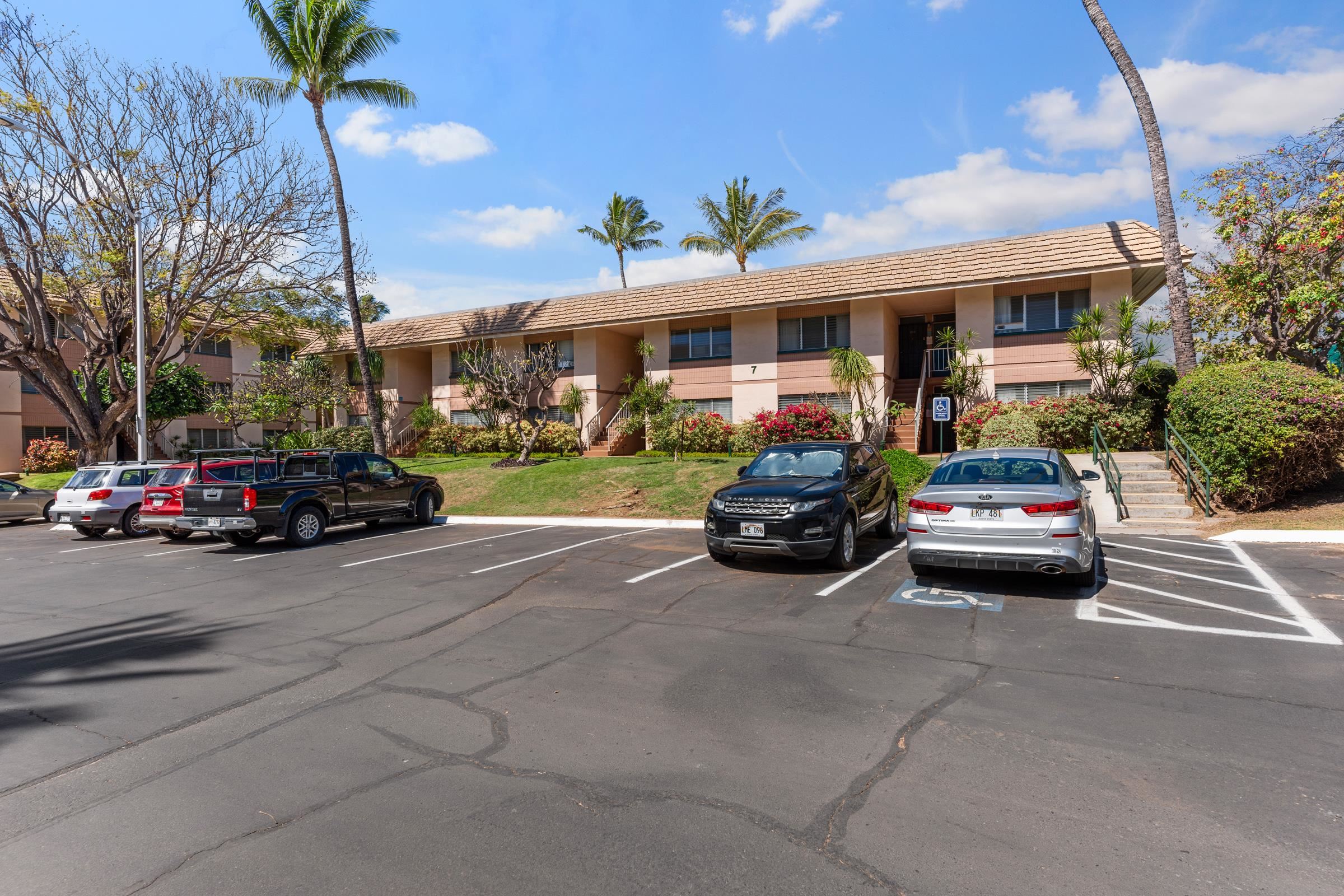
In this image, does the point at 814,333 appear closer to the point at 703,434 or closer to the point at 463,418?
the point at 703,434

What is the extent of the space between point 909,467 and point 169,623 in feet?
44.5

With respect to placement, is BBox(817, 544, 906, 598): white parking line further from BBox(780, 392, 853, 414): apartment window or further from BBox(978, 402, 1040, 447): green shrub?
BBox(780, 392, 853, 414): apartment window

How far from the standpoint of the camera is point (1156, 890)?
2.78 meters

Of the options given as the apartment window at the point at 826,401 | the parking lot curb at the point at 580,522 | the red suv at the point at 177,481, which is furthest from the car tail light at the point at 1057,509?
the apartment window at the point at 826,401

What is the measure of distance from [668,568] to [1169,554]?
7181 millimetres

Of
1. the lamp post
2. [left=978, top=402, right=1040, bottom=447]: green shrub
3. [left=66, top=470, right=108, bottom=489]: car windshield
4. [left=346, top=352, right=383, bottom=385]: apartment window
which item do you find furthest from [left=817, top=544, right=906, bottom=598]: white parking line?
[left=346, top=352, right=383, bottom=385]: apartment window

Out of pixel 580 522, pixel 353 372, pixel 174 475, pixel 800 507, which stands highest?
pixel 353 372

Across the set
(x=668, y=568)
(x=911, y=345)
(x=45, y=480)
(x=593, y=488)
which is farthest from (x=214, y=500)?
(x=911, y=345)

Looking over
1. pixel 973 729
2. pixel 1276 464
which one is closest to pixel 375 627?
pixel 973 729

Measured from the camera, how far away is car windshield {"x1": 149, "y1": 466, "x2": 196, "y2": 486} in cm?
1464

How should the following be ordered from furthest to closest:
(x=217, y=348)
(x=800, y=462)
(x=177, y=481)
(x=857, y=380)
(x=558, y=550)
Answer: (x=217, y=348) < (x=857, y=380) < (x=177, y=481) < (x=558, y=550) < (x=800, y=462)

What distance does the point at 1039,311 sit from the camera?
21.2 m

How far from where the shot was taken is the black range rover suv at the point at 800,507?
8852 millimetres

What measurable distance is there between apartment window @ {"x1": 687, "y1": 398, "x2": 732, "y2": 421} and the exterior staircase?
12465 mm
